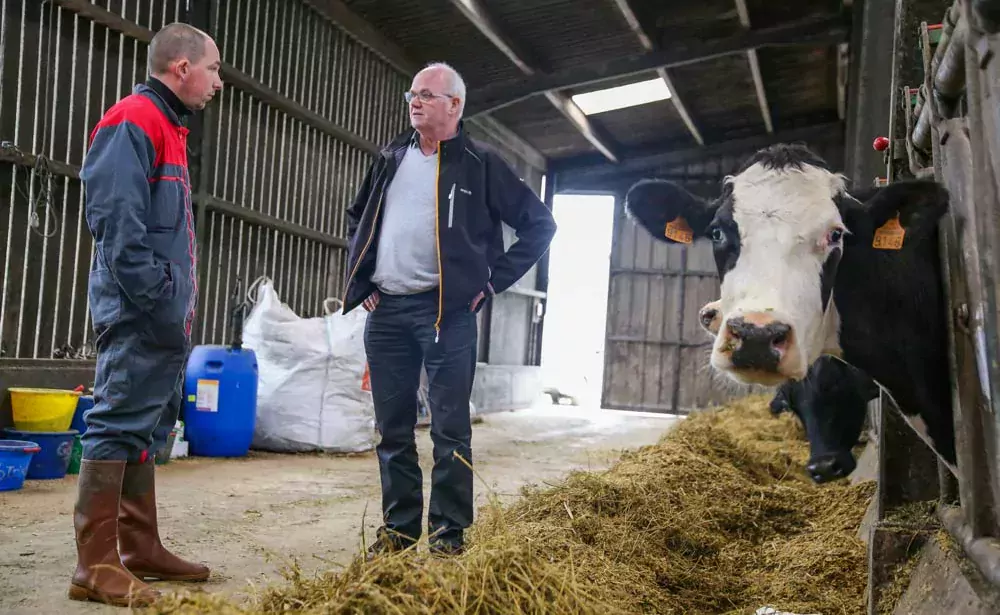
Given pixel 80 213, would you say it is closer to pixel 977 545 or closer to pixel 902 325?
pixel 902 325

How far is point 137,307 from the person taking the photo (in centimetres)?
233

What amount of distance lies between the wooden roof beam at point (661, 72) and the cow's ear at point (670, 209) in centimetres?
548

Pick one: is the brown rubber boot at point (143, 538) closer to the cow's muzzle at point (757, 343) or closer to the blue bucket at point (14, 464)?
the cow's muzzle at point (757, 343)

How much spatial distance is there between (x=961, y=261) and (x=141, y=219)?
6.85 feet

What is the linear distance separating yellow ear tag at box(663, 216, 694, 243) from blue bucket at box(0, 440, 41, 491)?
3.18 meters

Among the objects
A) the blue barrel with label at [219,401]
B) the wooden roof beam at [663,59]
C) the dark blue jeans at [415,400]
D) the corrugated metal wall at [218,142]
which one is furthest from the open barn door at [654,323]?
the dark blue jeans at [415,400]

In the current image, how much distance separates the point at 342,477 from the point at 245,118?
10.8 feet

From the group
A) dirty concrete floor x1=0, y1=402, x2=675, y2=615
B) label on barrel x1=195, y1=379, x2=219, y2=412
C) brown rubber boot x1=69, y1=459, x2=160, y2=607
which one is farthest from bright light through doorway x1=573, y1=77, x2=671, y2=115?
brown rubber boot x1=69, y1=459, x2=160, y2=607

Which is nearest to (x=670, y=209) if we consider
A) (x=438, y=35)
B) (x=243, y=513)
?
(x=243, y=513)

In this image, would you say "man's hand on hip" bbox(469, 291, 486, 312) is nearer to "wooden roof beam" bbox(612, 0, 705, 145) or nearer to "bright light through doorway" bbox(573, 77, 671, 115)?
"wooden roof beam" bbox(612, 0, 705, 145)

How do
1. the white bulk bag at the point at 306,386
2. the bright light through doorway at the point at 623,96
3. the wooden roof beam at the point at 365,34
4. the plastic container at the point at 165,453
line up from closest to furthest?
the plastic container at the point at 165,453 < the white bulk bag at the point at 306,386 < the wooden roof beam at the point at 365,34 < the bright light through doorway at the point at 623,96

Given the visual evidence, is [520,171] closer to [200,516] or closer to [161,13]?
[161,13]

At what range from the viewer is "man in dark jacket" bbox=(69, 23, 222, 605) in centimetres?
224

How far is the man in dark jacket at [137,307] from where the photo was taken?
7.36 feet
